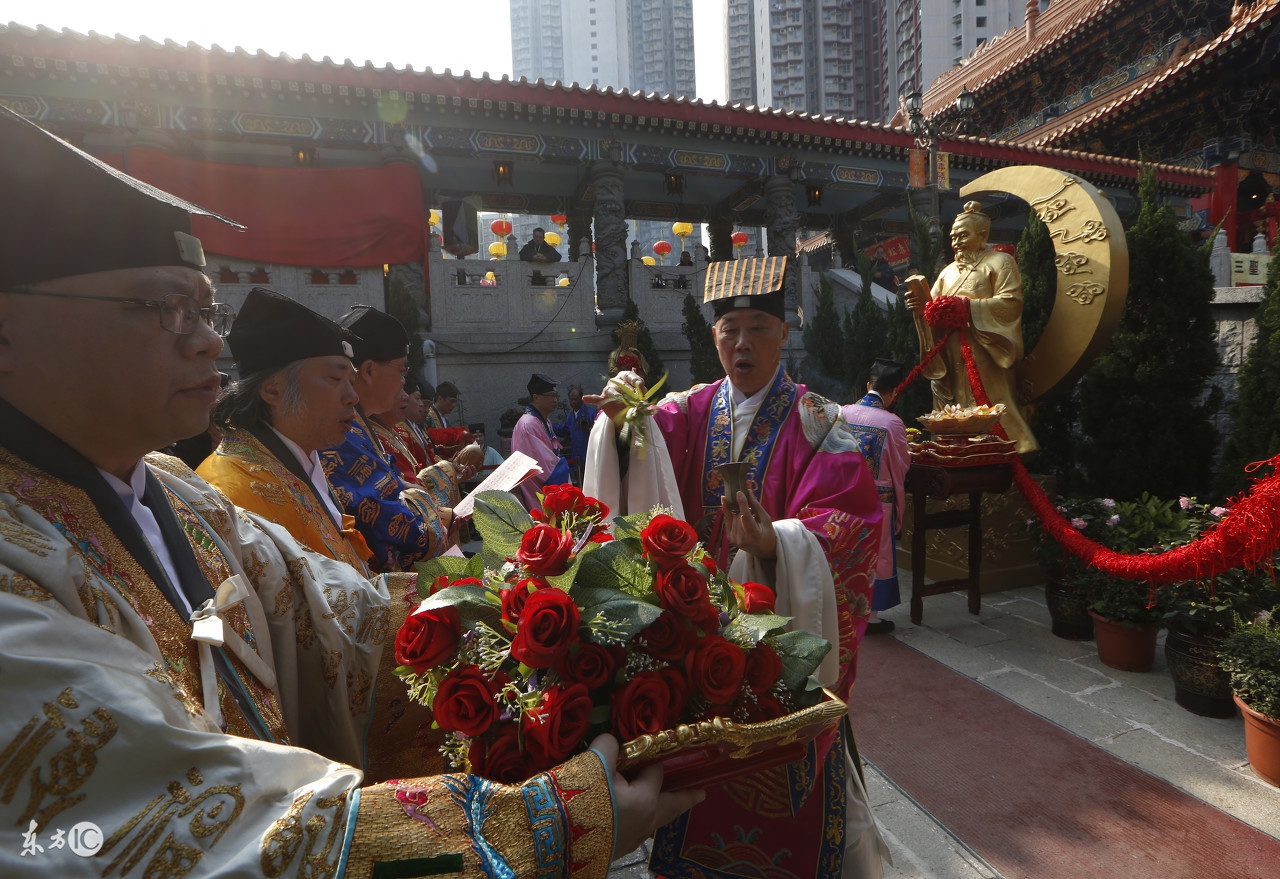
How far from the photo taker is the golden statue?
5.25m

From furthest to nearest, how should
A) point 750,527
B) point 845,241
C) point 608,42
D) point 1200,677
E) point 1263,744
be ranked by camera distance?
point 608,42 < point 845,241 < point 1200,677 < point 1263,744 < point 750,527

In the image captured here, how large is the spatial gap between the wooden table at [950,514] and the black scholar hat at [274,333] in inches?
169

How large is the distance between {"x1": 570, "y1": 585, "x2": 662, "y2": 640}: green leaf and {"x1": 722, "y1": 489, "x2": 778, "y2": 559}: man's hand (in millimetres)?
733

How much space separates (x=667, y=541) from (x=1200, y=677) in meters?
3.59

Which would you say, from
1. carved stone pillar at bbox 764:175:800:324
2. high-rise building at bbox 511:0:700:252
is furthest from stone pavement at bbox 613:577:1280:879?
high-rise building at bbox 511:0:700:252

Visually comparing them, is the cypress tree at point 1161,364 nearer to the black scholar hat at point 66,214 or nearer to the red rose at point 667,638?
the red rose at point 667,638

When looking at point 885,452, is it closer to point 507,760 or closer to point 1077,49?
point 507,760

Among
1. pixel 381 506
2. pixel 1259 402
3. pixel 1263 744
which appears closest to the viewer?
pixel 381 506

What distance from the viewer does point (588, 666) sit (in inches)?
43.2

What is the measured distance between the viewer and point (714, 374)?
1131cm

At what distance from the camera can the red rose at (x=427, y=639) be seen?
1.12 metres

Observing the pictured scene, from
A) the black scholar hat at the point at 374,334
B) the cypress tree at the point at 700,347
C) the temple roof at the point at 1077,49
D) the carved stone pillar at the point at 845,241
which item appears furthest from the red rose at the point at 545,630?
the carved stone pillar at the point at 845,241

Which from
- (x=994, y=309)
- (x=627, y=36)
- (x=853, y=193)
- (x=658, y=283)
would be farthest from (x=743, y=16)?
(x=994, y=309)

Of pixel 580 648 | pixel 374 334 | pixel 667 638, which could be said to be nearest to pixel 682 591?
pixel 667 638
